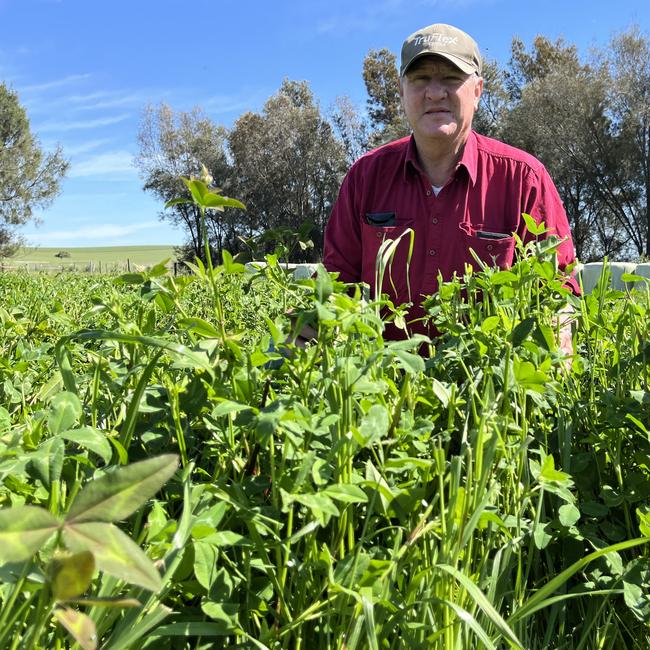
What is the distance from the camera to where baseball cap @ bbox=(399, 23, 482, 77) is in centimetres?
283

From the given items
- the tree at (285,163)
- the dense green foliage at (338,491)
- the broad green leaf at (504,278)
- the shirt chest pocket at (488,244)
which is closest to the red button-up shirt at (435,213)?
the shirt chest pocket at (488,244)

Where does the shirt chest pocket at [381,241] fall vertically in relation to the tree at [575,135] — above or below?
below

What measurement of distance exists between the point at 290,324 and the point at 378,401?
236 millimetres

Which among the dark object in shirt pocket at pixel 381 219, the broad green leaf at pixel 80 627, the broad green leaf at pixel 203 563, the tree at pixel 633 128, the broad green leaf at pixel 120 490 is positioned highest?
the tree at pixel 633 128

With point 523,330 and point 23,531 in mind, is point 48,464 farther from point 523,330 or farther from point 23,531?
point 523,330

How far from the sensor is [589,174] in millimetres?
31766

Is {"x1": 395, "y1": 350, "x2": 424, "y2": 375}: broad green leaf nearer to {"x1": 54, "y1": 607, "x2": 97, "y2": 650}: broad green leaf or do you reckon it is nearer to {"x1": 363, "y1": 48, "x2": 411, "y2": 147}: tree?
{"x1": 54, "y1": 607, "x2": 97, "y2": 650}: broad green leaf

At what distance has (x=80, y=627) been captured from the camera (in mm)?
A: 462

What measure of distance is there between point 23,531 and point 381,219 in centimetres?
270

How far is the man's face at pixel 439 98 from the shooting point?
2924mm

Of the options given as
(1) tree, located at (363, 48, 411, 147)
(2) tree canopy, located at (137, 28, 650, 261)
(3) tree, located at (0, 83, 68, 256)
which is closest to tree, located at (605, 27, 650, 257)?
(2) tree canopy, located at (137, 28, 650, 261)

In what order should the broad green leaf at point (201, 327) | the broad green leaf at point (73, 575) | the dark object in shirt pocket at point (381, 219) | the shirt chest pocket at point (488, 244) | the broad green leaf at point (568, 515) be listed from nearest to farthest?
the broad green leaf at point (73, 575) → the broad green leaf at point (201, 327) → the broad green leaf at point (568, 515) → the shirt chest pocket at point (488, 244) → the dark object in shirt pocket at point (381, 219)

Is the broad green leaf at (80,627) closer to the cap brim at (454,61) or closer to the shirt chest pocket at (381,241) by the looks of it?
the shirt chest pocket at (381,241)

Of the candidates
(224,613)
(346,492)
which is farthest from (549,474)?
(224,613)
